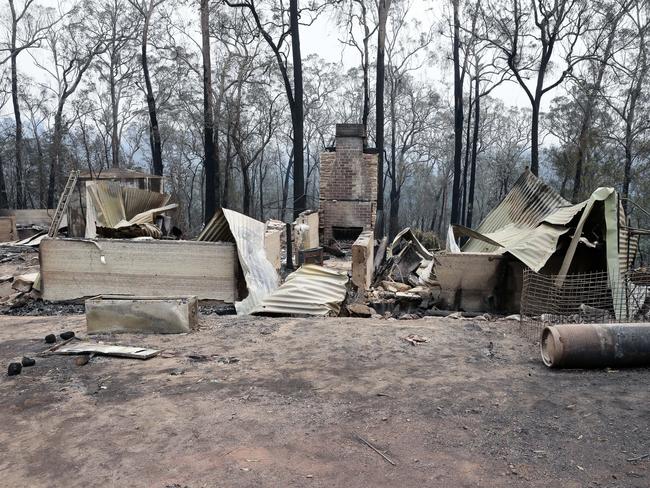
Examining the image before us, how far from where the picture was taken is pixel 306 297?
7.43 m

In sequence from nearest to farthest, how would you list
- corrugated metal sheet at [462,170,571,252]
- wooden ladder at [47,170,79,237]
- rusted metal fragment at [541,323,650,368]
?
rusted metal fragment at [541,323,650,368] → wooden ladder at [47,170,79,237] → corrugated metal sheet at [462,170,571,252]

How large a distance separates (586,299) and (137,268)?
666cm

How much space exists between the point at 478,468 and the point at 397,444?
1.64 feet

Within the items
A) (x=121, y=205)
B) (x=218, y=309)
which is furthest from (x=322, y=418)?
(x=121, y=205)

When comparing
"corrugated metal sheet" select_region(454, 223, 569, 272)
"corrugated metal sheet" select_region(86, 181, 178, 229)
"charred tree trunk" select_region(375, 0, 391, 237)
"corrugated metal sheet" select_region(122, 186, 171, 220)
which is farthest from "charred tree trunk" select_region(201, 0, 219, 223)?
"corrugated metal sheet" select_region(454, 223, 569, 272)

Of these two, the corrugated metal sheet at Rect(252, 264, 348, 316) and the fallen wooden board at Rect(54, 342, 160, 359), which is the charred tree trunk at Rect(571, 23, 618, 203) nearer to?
the corrugated metal sheet at Rect(252, 264, 348, 316)

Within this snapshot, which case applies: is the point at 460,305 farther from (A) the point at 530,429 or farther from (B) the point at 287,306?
(A) the point at 530,429

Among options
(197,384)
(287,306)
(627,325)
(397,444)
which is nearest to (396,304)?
(287,306)

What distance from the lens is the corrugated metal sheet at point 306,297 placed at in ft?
23.5

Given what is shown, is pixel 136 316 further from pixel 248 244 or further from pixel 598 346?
pixel 598 346

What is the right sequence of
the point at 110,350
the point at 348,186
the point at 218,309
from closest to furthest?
the point at 110,350 → the point at 218,309 → the point at 348,186

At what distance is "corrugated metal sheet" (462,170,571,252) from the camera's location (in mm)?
10148

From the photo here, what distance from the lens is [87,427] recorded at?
3518 mm

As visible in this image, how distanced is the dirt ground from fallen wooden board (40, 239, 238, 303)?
278cm
